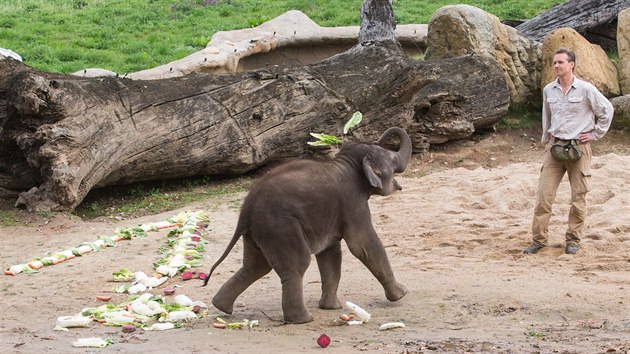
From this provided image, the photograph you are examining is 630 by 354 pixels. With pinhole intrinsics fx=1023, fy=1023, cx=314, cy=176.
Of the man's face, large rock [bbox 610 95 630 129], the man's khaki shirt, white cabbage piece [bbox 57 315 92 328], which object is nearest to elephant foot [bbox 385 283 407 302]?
white cabbage piece [bbox 57 315 92 328]

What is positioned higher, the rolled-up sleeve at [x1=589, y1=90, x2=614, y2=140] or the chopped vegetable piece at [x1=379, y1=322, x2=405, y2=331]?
the rolled-up sleeve at [x1=589, y1=90, x2=614, y2=140]

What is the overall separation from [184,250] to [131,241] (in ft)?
2.79

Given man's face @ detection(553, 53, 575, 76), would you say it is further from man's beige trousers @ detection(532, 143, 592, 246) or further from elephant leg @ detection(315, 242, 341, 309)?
elephant leg @ detection(315, 242, 341, 309)

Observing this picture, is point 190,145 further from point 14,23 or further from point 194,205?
point 14,23

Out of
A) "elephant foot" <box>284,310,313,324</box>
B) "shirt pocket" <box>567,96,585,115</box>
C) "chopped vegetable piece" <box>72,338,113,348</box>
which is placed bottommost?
"elephant foot" <box>284,310,313,324</box>

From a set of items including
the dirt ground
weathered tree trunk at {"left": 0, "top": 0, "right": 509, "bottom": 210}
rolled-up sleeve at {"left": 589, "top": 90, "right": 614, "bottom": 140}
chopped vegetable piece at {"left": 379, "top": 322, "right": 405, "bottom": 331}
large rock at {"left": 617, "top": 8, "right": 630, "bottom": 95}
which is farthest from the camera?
large rock at {"left": 617, "top": 8, "right": 630, "bottom": 95}

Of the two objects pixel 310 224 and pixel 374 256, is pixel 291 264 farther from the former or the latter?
pixel 374 256

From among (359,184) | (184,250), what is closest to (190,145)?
(184,250)

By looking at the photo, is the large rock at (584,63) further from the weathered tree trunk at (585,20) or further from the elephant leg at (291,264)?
the elephant leg at (291,264)

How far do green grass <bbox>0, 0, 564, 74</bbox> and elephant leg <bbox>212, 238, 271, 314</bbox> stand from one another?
11.7 metres

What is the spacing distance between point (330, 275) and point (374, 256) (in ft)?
1.37

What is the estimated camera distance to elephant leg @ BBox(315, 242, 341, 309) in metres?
8.77

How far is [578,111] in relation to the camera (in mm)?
10531

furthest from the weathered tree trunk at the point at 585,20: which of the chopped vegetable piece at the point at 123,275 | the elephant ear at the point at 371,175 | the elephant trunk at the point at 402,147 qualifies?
the chopped vegetable piece at the point at 123,275
